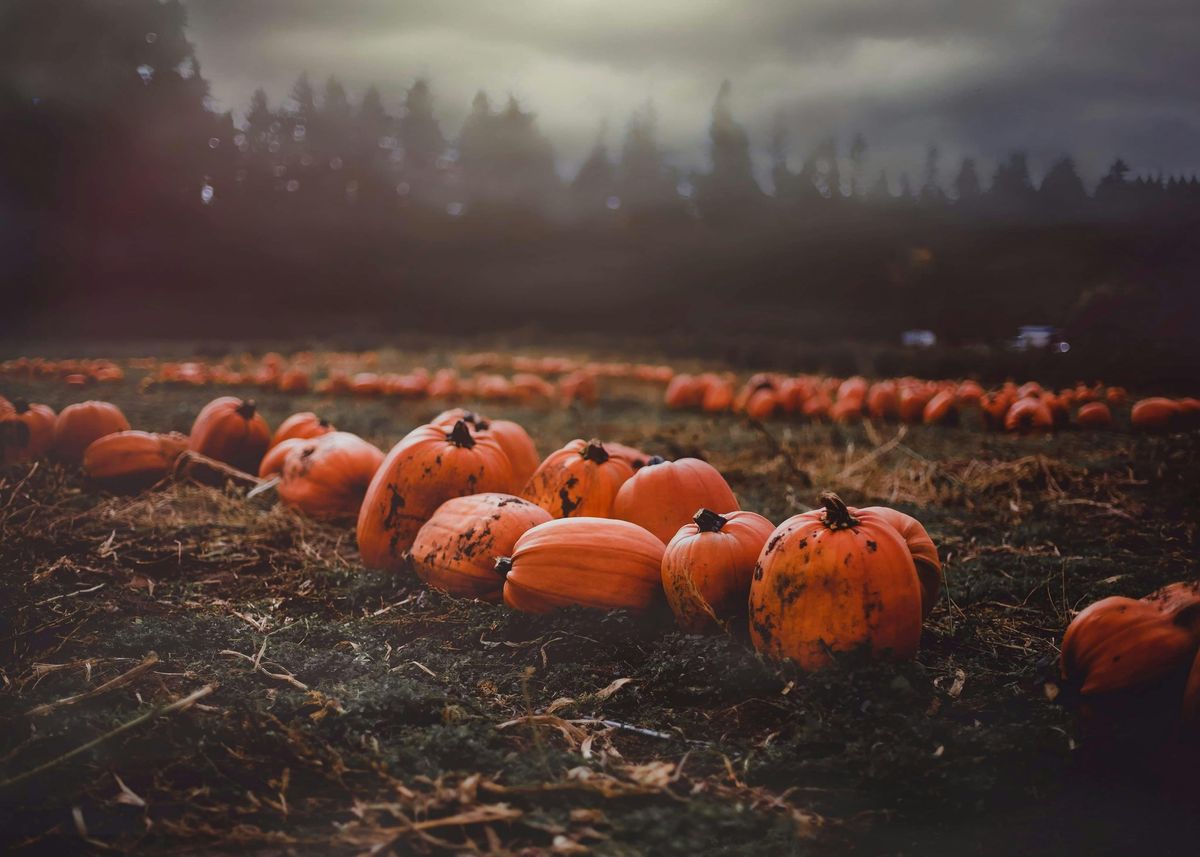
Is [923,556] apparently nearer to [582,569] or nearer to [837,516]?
[837,516]

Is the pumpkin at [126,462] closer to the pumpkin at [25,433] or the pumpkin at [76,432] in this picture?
the pumpkin at [76,432]

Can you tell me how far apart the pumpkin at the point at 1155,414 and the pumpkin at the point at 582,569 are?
4.36m

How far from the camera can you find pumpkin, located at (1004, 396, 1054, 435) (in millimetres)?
5605

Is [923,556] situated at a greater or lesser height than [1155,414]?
lesser

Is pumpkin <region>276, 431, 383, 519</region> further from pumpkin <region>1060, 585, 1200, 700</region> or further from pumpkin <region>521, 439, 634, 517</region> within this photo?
pumpkin <region>1060, 585, 1200, 700</region>

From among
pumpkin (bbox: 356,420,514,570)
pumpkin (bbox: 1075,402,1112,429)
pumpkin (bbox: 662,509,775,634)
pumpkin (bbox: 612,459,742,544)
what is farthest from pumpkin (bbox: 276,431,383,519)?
pumpkin (bbox: 1075,402,1112,429)

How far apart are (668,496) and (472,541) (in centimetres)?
73

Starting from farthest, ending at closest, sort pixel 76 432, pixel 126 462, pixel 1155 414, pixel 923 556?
1. pixel 1155 414
2. pixel 76 432
3. pixel 126 462
4. pixel 923 556

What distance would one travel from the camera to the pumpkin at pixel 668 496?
9.19ft

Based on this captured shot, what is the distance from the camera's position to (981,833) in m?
1.43

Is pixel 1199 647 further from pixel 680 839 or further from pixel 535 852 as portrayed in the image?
pixel 535 852

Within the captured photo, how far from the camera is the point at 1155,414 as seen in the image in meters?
5.09

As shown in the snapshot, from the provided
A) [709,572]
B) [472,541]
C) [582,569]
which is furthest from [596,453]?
[709,572]

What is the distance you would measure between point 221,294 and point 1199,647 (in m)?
6.20
